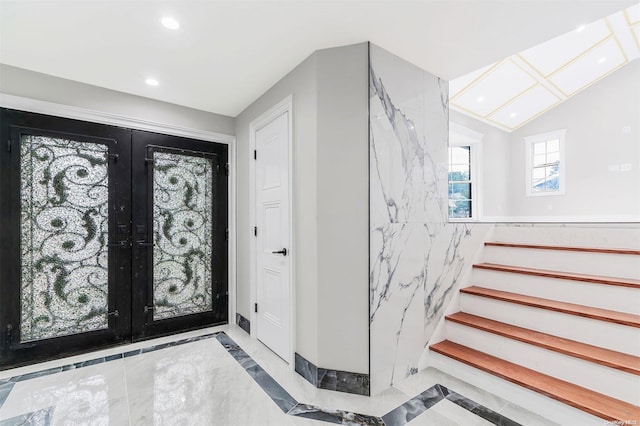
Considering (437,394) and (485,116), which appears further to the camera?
(485,116)

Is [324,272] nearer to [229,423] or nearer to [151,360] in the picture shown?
[229,423]

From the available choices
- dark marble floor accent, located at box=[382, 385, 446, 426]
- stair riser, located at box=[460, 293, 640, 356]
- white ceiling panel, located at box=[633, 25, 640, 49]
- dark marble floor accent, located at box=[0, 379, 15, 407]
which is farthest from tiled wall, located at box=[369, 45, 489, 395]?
white ceiling panel, located at box=[633, 25, 640, 49]

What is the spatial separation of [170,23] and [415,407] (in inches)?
122

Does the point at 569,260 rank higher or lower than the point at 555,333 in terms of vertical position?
higher

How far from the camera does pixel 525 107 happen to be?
575 cm

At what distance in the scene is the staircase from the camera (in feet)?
5.64

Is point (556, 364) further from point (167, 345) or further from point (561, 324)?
point (167, 345)

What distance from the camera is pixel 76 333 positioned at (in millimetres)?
2658

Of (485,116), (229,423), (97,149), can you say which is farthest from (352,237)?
(485,116)

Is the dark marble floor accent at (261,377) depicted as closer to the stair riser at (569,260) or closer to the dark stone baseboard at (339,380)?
the dark stone baseboard at (339,380)

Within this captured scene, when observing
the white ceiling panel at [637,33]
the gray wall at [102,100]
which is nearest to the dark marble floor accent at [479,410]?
the gray wall at [102,100]

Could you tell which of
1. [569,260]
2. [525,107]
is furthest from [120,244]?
[525,107]

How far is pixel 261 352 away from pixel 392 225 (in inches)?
69.7

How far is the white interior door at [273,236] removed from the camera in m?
2.56
